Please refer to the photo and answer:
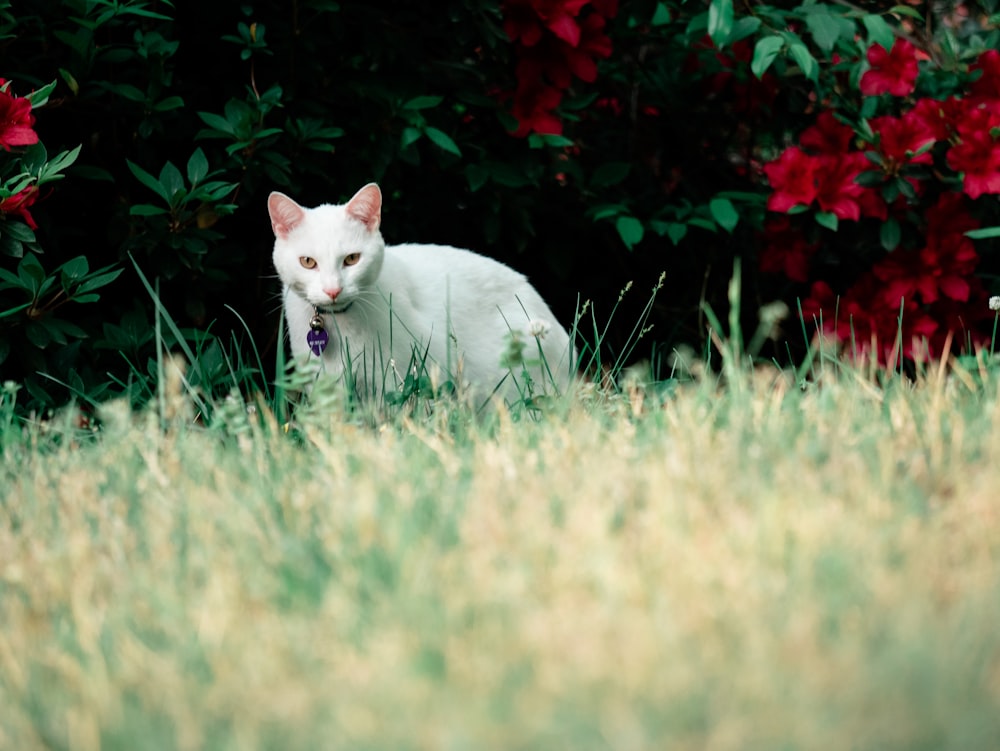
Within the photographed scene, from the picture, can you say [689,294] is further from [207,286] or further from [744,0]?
[207,286]

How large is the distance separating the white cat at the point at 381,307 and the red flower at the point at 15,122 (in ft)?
1.77

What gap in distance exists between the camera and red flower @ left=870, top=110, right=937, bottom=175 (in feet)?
10.4

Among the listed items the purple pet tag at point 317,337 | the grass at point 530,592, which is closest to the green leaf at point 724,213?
the purple pet tag at point 317,337

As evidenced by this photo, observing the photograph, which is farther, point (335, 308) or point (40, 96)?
point (335, 308)

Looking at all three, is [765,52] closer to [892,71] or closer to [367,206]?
[892,71]

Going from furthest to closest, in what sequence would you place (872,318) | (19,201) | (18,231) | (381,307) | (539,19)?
(872,318), (539,19), (381,307), (18,231), (19,201)

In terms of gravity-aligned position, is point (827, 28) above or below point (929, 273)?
above

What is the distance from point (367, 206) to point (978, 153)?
1.69 meters

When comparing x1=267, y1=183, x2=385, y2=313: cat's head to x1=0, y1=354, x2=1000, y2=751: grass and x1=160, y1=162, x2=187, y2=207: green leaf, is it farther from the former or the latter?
x1=0, y1=354, x2=1000, y2=751: grass

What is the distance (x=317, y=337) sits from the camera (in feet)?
8.76

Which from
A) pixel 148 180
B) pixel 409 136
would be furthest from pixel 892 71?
pixel 148 180

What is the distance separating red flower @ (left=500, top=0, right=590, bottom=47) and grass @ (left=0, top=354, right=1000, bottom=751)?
142 centimetres

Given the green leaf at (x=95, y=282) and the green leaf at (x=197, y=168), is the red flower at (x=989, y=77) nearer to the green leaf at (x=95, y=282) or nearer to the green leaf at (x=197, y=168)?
the green leaf at (x=197, y=168)

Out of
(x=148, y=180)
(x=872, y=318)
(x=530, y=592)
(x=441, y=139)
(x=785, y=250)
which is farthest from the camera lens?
(x=785, y=250)
